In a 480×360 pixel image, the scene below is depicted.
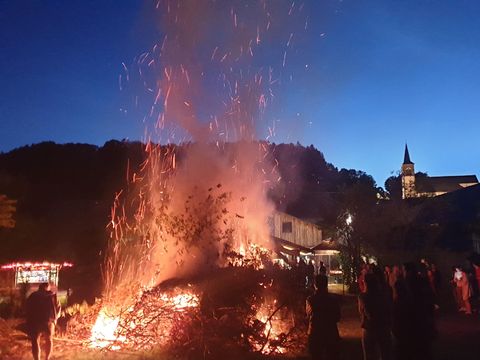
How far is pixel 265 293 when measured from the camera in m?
12.3

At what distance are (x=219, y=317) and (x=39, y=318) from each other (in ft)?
12.6

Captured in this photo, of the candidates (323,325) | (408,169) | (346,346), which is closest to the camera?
(323,325)

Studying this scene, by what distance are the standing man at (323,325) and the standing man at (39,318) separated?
5842 mm

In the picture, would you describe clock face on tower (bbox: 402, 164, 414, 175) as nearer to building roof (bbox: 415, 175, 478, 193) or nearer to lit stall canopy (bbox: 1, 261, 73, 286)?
building roof (bbox: 415, 175, 478, 193)

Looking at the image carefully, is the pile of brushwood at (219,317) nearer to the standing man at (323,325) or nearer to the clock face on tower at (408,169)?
the standing man at (323,325)

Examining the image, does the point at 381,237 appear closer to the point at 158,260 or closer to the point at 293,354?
the point at 158,260

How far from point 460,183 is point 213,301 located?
97252mm

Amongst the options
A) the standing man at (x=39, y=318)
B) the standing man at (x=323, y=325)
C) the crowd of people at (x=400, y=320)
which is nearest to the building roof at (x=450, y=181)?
the standing man at (x=39, y=318)

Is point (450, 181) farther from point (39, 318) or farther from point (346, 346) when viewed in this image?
point (39, 318)

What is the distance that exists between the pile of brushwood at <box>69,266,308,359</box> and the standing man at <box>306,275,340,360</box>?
392cm

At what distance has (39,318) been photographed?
960 cm

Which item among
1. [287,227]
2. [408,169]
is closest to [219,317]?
[287,227]

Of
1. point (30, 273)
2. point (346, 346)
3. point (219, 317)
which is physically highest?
point (30, 273)

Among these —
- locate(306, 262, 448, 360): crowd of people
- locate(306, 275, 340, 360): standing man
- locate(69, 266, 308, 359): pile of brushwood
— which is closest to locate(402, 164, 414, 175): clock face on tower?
locate(69, 266, 308, 359): pile of brushwood
